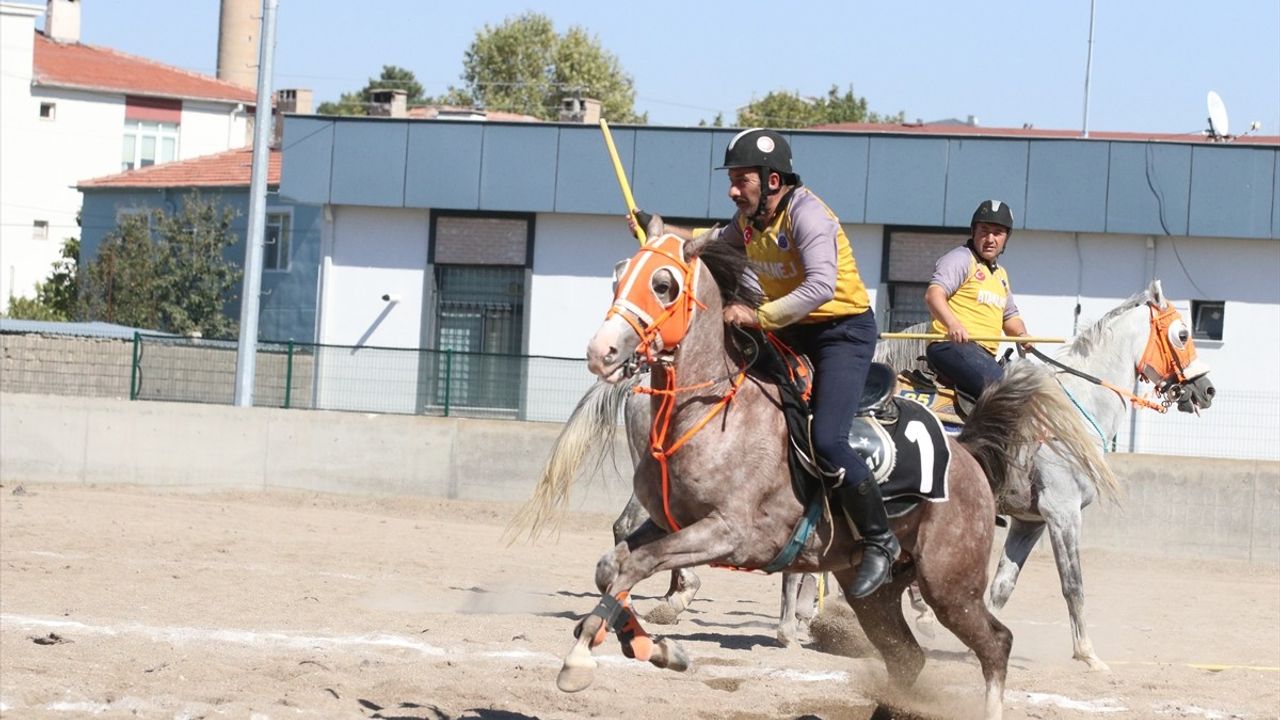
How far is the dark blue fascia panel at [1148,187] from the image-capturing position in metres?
26.6

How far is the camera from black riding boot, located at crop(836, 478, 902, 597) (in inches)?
260

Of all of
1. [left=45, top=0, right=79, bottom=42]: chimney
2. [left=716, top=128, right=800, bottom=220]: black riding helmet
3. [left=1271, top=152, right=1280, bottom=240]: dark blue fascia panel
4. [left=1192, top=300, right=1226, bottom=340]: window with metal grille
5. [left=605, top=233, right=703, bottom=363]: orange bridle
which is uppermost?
[left=45, top=0, right=79, bottom=42]: chimney

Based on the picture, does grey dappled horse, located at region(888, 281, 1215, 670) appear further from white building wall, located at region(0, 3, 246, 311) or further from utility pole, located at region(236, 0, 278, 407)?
Result: white building wall, located at region(0, 3, 246, 311)

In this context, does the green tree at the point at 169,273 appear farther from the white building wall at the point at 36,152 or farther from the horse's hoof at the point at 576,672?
the horse's hoof at the point at 576,672

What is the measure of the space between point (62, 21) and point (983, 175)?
4900cm

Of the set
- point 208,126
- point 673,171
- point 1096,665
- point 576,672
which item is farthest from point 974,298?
point 208,126

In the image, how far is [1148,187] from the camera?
87.7 feet

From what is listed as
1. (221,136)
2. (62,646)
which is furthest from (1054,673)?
(221,136)

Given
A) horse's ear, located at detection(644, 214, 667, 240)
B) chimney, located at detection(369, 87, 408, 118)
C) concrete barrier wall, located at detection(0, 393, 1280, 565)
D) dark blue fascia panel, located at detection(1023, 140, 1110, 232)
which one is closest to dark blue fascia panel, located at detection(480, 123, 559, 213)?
chimney, located at detection(369, 87, 408, 118)

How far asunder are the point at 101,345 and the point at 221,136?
40.2 m

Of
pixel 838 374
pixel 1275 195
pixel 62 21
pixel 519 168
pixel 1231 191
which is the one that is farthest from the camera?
pixel 62 21

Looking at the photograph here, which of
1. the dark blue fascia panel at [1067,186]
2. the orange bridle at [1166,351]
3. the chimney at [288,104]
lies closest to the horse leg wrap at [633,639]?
the orange bridle at [1166,351]

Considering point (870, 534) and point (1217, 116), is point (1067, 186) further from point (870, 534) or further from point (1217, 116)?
point (870, 534)

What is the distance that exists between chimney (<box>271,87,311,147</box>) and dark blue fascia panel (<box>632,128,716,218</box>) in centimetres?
2468
